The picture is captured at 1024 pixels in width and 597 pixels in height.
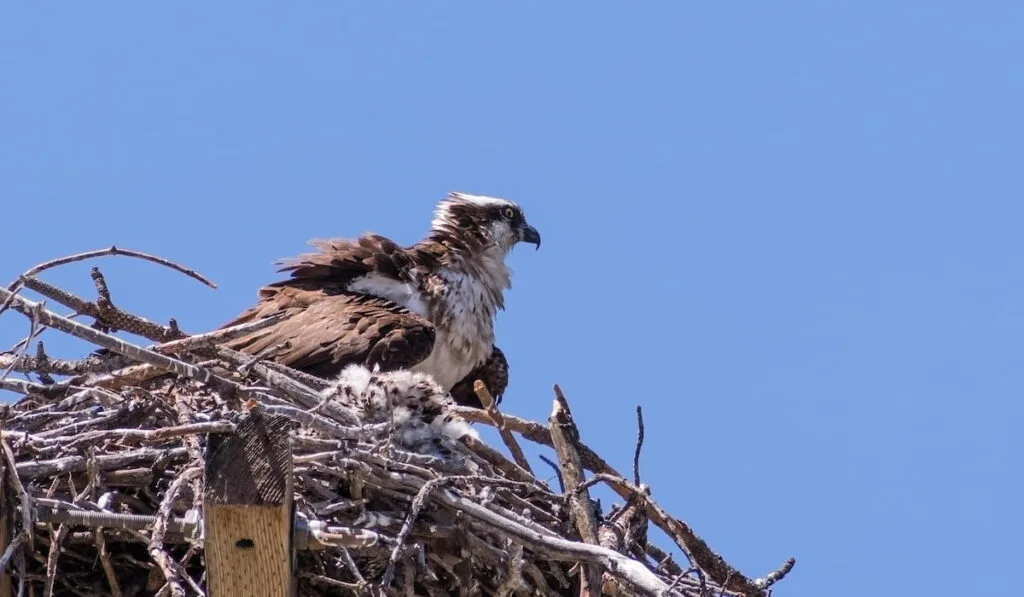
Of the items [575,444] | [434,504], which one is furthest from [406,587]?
[575,444]

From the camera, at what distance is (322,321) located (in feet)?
25.0

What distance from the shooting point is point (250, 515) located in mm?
3877

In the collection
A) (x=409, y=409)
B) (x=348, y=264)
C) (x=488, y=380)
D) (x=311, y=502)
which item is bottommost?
(x=311, y=502)

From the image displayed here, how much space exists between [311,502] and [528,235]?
4504 millimetres

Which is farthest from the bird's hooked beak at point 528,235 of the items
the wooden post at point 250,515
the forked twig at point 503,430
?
the wooden post at point 250,515

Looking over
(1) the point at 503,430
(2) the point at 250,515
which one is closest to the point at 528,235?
(1) the point at 503,430

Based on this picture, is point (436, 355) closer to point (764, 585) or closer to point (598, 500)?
point (598, 500)

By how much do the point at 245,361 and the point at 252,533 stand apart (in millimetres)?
2222

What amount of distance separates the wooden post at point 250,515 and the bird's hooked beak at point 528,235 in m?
5.33

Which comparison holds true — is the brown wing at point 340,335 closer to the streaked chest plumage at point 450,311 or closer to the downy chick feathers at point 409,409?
the streaked chest plumage at point 450,311

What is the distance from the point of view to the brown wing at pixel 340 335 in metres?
7.34

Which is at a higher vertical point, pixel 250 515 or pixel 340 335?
pixel 340 335

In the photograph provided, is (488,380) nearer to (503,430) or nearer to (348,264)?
(348,264)

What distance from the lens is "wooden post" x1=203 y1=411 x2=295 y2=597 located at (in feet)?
12.7
